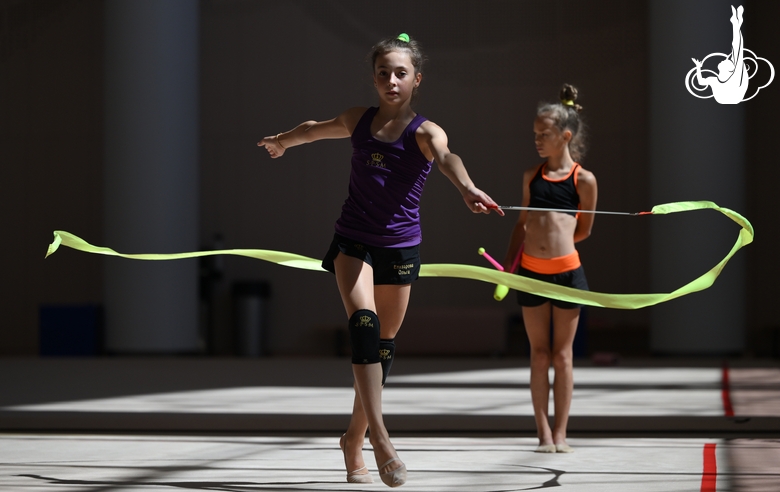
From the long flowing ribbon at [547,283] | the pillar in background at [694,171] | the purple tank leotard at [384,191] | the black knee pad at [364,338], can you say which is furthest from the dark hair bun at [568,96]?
the pillar in background at [694,171]

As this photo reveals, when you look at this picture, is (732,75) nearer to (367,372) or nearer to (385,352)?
(385,352)

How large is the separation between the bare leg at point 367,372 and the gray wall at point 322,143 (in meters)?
9.95

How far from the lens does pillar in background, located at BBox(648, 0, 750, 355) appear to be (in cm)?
1212

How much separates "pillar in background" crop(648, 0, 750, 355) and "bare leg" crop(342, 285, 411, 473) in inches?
341

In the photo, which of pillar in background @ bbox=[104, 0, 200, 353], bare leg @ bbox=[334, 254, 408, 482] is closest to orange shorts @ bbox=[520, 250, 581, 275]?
Answer: bare leg @ bbox=[334, 254, 408, 482]

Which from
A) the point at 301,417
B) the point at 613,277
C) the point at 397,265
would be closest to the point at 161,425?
the point at 301,417

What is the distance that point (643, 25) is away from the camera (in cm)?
1395

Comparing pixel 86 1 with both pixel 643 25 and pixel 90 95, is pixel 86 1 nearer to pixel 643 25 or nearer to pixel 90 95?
pixel 90 95

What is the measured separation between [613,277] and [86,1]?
8593mm

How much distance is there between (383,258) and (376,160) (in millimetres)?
419

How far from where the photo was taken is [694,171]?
12211 millimetres

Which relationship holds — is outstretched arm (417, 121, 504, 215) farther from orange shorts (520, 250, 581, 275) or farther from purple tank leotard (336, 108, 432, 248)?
orange shorts (520, 250, 581, 275)

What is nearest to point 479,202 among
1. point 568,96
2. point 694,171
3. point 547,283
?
point 547,283

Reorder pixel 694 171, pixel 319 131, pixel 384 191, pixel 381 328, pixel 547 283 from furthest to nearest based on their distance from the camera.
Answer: pixel 694 171 → pixel 547 283 → pixel 319 131 → pixel 381 328 → pixel 384 191
